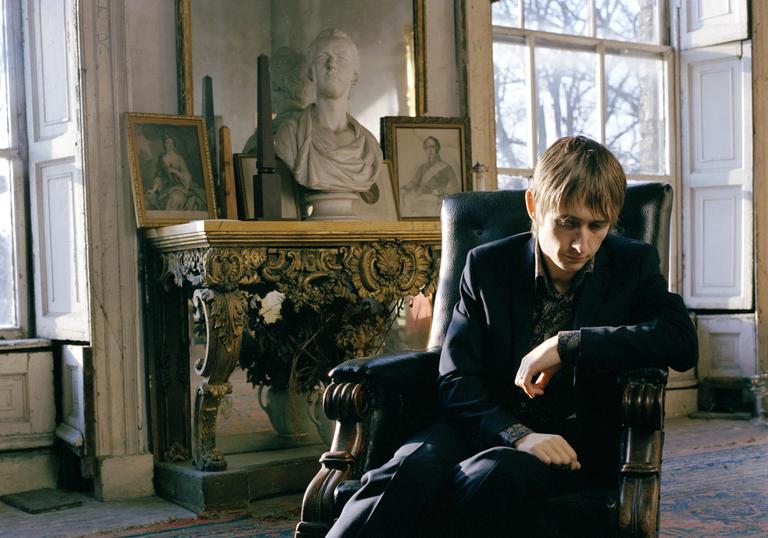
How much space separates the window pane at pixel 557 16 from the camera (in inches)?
215

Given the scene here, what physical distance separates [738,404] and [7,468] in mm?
3894

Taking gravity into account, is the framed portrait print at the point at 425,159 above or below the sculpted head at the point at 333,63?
below

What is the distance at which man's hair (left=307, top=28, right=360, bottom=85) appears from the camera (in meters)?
4.14

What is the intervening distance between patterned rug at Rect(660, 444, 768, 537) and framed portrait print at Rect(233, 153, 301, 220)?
5.99ft

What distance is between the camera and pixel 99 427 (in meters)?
3.93

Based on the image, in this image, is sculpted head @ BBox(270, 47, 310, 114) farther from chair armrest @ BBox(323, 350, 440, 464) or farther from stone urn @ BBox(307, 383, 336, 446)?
chair armrest @ BBox(323, 350, 440, 464)

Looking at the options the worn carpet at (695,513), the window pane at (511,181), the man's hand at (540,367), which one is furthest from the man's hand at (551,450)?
the window pane at (511,181)

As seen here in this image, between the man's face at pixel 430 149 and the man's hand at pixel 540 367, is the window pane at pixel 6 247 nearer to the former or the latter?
the man's face at pixel 430 149

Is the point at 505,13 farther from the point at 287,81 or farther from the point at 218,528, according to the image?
the point at 218,528

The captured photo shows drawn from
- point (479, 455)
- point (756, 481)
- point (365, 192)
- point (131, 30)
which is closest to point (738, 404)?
point (756, 481)

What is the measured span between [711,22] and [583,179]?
4120 mm

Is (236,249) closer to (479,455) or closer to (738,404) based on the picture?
(479,455)

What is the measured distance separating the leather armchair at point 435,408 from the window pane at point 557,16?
296 cm

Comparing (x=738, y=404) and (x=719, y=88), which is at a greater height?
(x=719, y=88)
